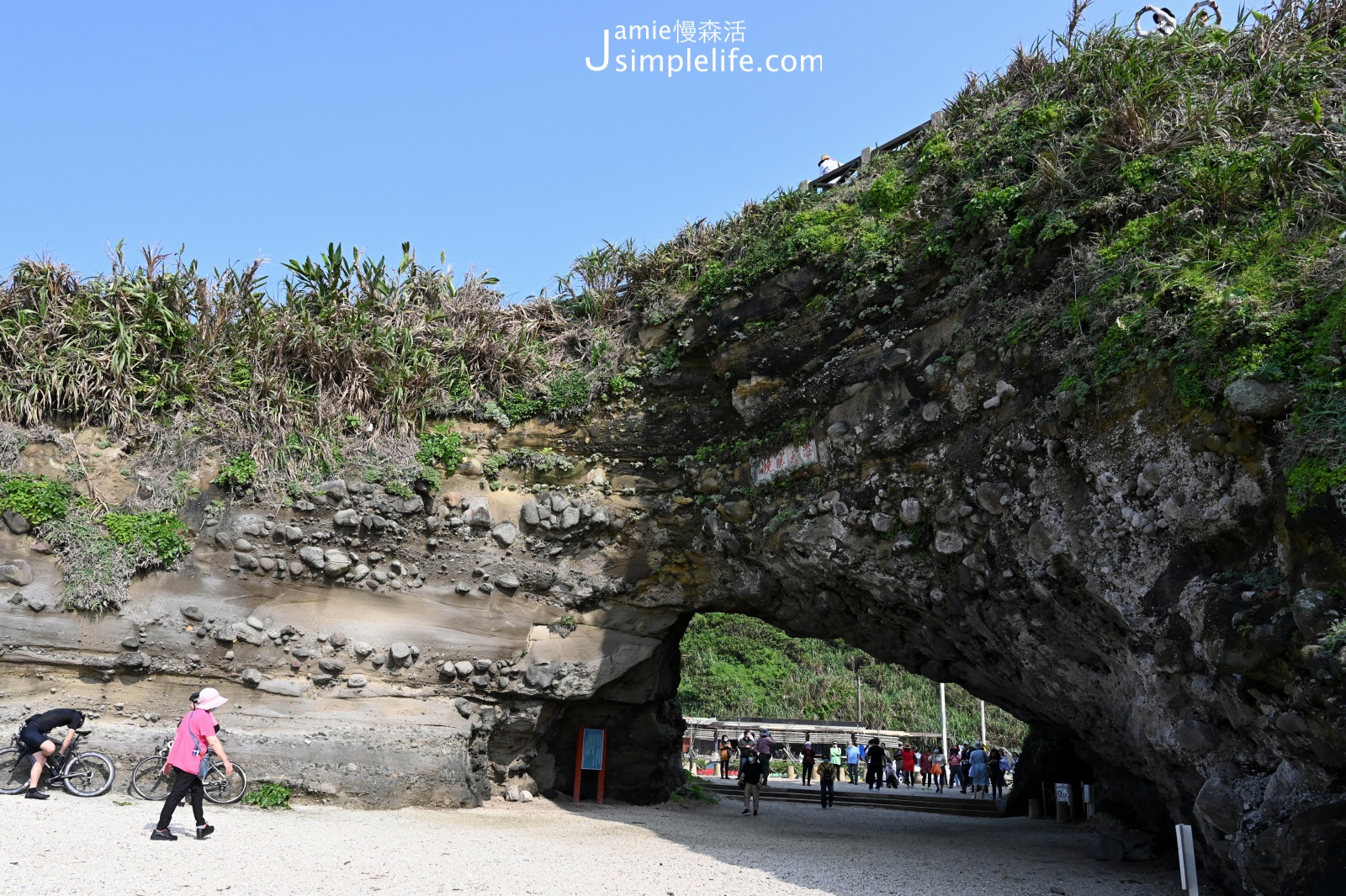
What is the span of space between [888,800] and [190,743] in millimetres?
15114

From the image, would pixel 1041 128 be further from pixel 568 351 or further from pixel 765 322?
pixel 568 351

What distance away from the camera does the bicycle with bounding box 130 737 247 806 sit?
10172 mm

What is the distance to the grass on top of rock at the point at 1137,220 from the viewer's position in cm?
668

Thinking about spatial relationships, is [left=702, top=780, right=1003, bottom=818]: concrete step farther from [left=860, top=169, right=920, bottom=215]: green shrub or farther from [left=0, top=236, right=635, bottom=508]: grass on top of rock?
[left=860, top=169, right=920, bottom=215]: green shrub

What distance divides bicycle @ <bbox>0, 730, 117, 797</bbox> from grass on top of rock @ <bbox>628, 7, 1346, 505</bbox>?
940 cm

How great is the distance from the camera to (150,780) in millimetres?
10273

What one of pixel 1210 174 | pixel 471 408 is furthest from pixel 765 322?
pixel 1210 174

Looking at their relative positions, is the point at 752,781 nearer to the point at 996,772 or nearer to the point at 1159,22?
the point at 996,772

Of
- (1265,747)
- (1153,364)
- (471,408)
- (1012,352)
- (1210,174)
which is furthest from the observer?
(471,408)

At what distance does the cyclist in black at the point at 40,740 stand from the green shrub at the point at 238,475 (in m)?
3.46

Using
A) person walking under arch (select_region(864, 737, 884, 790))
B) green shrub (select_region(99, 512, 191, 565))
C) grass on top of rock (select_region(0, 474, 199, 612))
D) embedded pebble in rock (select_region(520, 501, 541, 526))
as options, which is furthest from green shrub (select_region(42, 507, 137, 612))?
person walking under arch (select_region(864, 737, 884, 790))

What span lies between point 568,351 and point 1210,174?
30.0ft

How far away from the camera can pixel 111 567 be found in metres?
11.3

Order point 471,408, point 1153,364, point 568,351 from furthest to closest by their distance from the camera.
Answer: point 568,351 < point 471,408 < point 1153,364
